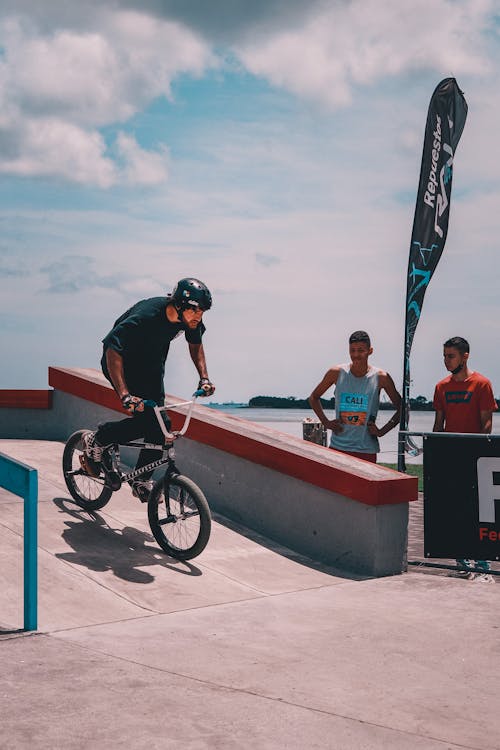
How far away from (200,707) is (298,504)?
405cm

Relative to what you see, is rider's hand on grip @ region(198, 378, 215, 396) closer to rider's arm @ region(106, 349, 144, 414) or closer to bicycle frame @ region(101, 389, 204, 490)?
bicycle frame @ region(101, 389, 204, 490)

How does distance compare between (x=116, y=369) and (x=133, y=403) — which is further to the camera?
(x=116, y=369)

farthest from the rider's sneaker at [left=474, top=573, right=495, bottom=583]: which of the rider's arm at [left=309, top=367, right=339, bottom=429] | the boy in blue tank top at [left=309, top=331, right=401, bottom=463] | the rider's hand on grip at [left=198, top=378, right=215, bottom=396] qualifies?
the rider's hand on grip at [left=198, top=378, right=215, bottom=396]

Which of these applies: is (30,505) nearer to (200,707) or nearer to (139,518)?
(200,707)

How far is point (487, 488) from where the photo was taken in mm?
7363

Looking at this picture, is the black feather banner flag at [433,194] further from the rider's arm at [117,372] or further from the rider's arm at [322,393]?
the rider's arm at [117,372]

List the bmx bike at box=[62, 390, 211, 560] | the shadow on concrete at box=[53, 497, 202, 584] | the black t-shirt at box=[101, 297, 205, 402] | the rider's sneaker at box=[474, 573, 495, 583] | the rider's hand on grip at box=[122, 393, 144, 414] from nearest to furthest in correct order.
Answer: the shadow on concrete at box=[53, 497, 202, 584], the rider's hand on grip at box=[122, 393, 144, 414], the bmx bike at box=[62, 390, 211, 560], the black t-shirt at box=[101, 297, 205, 402], the rider's sneaker at box=[474, 573, 495, 583]

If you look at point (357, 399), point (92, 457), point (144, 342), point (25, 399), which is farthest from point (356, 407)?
point (25, 399)

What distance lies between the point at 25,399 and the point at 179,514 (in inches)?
183

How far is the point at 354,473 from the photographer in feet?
24.1

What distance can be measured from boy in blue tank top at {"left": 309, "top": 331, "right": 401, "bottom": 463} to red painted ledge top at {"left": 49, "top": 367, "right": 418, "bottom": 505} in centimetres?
31

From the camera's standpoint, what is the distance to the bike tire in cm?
764

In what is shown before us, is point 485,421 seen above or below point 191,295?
below

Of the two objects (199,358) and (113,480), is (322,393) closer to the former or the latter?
(199,358)
